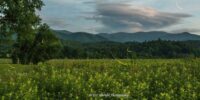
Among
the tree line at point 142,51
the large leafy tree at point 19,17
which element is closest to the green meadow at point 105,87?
the tree line at point 142,51

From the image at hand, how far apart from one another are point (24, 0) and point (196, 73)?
155ft

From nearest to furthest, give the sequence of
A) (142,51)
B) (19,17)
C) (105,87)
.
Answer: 1. (105,87)
2. (142,51)
3. (19,17)

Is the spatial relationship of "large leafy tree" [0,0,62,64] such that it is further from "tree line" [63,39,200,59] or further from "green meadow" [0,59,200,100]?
"green meadow" [0,59,200,100]

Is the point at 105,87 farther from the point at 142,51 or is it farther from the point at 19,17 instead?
the point at 19,17

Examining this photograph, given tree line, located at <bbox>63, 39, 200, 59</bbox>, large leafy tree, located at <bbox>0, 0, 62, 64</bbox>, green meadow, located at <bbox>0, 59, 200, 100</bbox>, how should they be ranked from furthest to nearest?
large leafy tree, located at <bbox>0, 0, 62, 64</bbox> < tree line, located at <bbox>63, 39, 200, 59</bbox> < green meadow, located at <bbox>0, 59, 200, 100</bbox>

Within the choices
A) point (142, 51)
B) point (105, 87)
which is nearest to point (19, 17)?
point (142, 51)

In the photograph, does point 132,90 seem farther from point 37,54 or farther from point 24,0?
point 37,54

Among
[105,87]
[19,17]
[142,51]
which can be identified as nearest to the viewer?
[105,87]

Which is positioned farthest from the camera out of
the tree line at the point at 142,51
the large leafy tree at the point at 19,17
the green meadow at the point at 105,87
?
the large leafy tree at the point at 19,17

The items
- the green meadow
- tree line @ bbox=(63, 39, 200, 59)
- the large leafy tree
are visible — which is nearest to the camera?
the green meadow

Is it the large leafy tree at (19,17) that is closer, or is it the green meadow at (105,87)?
the green meadow at (105,87)

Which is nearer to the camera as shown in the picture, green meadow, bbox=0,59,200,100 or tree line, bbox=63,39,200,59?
green meadow, bbox=0,59,200,100

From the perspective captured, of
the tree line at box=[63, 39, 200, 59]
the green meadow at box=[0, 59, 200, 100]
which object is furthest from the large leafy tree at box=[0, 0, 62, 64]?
the green meadow at box=[0, 59, 200, 100]

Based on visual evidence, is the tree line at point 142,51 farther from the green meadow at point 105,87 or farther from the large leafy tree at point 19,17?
the large leafy tree at point 19,17
